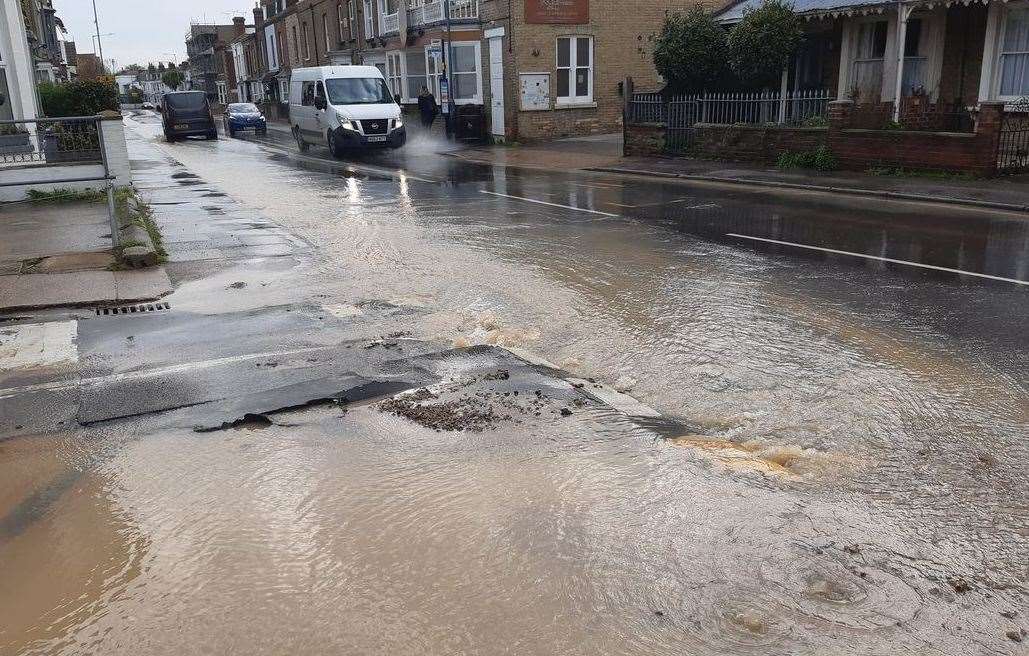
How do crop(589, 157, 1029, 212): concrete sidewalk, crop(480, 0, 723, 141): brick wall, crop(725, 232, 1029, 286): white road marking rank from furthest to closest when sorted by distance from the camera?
crop(480, 0, 723, 141): brick wall → crop(589, 157, 1029, 212): concrete sidewalk → crop(725, 232, 1029, 286): white road marking

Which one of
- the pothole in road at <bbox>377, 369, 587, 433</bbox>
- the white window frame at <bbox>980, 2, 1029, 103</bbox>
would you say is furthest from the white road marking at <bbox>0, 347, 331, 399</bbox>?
the white window frame at <bbox>980, 2, 1029, 103</bbox>

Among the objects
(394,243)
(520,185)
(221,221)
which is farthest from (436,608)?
(520,185)

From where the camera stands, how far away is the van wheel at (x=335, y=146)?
26.7m

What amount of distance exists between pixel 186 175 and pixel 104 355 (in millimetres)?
17768

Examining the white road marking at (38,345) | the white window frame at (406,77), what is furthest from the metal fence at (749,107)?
the white window frame at (406,77)

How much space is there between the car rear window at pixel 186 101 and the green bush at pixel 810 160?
29.9 metres

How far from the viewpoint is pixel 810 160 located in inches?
729

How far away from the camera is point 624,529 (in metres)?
3.88

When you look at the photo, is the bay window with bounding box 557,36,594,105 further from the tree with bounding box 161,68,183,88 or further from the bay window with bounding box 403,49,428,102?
the tree with bounding box 161,68,183,88

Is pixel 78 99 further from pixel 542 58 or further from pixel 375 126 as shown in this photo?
pixel 542 58

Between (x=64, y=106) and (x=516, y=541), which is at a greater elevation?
(x=64, y=106)

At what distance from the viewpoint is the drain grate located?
7.85 meters

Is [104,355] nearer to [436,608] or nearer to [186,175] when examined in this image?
[436,608]

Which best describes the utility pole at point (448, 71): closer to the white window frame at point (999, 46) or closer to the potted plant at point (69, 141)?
the potted plant at point (69, 141)
